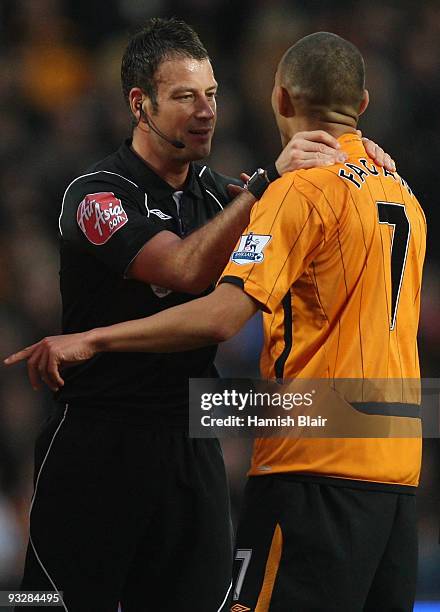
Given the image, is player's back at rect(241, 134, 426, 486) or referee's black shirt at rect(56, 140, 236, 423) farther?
referee's black shirt at rect(56, 140, 236, 423)

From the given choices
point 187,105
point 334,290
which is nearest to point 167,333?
point 334,290

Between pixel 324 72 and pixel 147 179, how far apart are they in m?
1.04

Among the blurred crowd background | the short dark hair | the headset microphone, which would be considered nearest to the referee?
the headset microphone

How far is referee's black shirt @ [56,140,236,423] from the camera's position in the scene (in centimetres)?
365

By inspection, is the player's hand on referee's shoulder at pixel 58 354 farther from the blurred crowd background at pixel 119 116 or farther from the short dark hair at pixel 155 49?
the blurred crowd background at pixel 119 116

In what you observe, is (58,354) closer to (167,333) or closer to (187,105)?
(167,333)

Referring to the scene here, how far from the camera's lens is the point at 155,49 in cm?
402

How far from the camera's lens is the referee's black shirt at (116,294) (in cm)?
365

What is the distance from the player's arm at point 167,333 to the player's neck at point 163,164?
1.09 meters

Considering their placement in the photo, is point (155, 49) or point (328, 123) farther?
point (155, 49)

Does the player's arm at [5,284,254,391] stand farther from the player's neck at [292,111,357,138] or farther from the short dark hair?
the short dark hair

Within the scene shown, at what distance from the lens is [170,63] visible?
13.0 feet

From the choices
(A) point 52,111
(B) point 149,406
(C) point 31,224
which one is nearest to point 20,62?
(A) point 52,111

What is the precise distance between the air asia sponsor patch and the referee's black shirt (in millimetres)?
734
